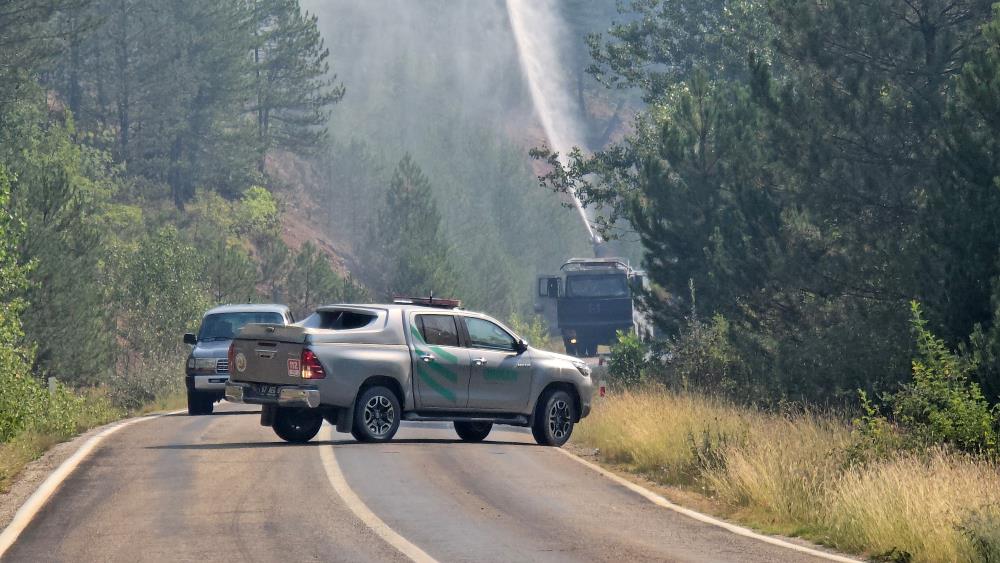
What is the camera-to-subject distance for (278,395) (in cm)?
1873

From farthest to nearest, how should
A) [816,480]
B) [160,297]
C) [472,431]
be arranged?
[160,297] < [472,431] < [816,480]

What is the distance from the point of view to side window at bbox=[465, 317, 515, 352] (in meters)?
20.2

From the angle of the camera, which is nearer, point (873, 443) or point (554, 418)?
point (873, 443)

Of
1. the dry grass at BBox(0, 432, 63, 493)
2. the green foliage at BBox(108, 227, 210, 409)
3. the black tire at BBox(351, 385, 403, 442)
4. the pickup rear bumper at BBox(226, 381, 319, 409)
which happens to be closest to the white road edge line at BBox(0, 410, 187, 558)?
the dry grass at BBox(0, 432, 63, 493)

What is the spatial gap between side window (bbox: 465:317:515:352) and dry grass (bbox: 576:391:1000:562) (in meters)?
1.97

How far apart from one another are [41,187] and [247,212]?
3933 cm

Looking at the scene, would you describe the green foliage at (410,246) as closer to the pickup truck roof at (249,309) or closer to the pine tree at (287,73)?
the pine tree at (287,73)

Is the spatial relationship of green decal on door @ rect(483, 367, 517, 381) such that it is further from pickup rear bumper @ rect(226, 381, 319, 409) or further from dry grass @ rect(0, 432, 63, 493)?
dry grass @ rect(0, 432, 63, 493)

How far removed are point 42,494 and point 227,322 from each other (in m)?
13.3

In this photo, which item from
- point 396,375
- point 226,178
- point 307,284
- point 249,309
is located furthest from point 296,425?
point 226,178

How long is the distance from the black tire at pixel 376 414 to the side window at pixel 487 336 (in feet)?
4.81

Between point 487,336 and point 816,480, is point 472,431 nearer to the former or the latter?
point 487,336

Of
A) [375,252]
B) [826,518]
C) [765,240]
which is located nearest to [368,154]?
[375,252]

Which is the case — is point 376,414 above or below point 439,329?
below
